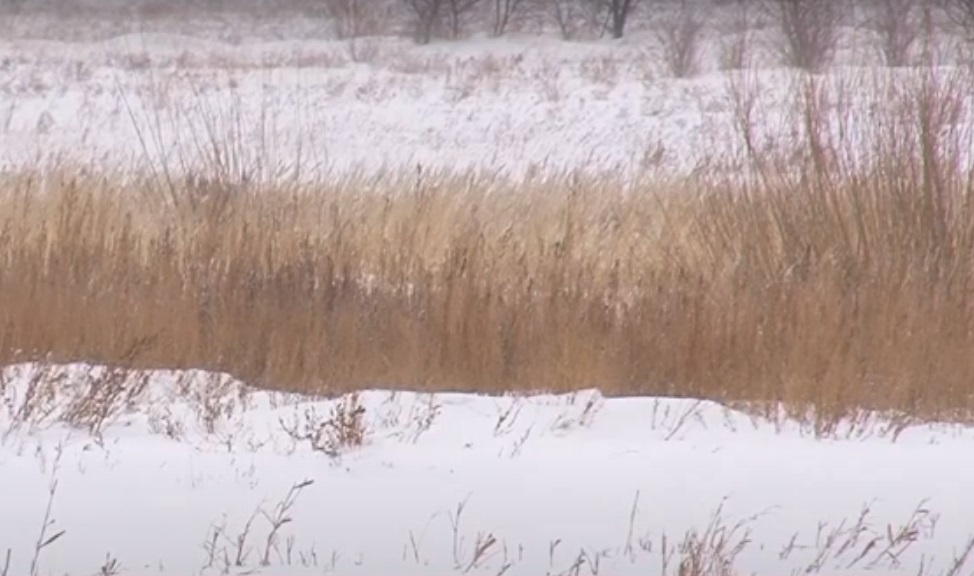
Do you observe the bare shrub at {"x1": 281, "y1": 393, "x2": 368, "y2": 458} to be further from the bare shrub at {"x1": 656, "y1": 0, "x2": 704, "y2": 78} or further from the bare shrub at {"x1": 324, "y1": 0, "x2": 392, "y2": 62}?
the bare shrub at {"x1": 324, "y1": 0, "x2": 392, "y2": 62}

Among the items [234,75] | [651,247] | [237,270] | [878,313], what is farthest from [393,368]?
[234,75]

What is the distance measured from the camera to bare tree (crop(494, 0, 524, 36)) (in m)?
36.0

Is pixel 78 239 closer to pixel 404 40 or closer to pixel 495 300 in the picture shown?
pixel 495 300

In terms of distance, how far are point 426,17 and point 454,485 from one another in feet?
107

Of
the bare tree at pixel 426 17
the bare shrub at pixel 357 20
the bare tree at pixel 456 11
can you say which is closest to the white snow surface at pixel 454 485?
the bare shrub at pixel 357 20

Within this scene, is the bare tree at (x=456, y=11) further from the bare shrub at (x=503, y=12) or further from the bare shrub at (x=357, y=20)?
the bare shrub at (x=357, y=20)

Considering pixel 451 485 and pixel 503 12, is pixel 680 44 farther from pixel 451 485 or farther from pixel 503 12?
pixel 451 485

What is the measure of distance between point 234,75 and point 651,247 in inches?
672

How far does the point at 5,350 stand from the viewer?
4910 millimetres

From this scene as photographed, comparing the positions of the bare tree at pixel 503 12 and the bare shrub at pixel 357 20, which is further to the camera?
the bare tree at pixel 503 12

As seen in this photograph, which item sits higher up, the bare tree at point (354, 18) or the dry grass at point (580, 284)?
the bare tree at point (354, 18)

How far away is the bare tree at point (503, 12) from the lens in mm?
35969

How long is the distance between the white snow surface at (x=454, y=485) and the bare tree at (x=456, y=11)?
31.5 metres

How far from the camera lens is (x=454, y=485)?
3.66 meters
